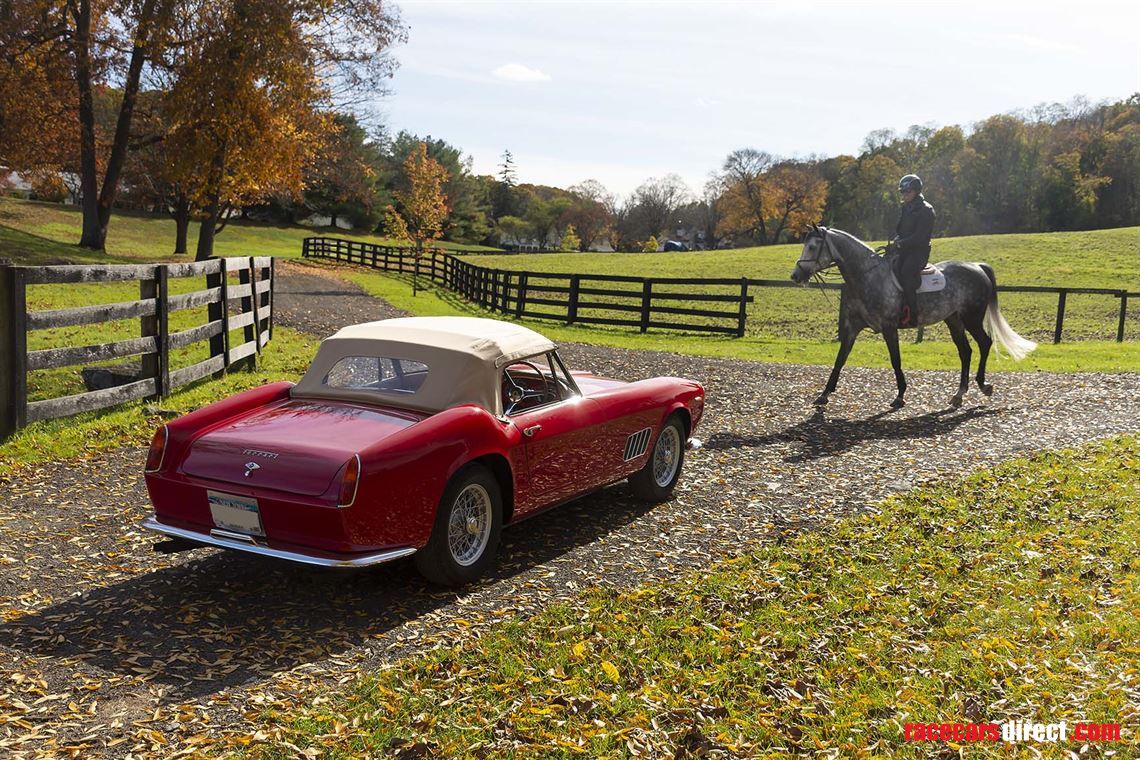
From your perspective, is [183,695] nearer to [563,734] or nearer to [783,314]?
[563,734]

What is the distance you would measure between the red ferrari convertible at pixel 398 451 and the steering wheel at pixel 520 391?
0.01 m

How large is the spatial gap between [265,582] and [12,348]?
4.66 meters

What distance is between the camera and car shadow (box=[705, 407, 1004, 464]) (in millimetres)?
10688

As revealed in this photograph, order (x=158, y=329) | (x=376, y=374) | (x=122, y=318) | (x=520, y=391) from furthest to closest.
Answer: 1. (x=158, y=329)
2. (x=122, y=318)
3. (x=520, y=391)
4. (x=376, y=374)

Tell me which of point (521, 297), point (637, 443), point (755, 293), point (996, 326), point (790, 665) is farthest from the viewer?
point (755, 293)

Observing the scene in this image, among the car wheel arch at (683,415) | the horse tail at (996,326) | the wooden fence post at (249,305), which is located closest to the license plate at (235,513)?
the car wheel arch at (683,415)

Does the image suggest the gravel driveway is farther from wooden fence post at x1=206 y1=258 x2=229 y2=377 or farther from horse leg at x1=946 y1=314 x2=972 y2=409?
wooden fence post at x1=206 y1=258 x2=229 y2=377

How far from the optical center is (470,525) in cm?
598

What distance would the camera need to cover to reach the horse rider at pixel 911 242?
13.6 m

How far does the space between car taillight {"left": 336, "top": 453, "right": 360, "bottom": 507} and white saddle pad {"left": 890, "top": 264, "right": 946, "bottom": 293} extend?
1084cm

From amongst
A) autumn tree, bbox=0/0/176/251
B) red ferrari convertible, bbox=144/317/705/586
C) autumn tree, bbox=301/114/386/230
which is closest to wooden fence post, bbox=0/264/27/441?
red ferrari convertible, bbox=144/317/705/586

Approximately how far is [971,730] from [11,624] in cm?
504

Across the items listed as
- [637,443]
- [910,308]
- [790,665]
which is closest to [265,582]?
[637,443]

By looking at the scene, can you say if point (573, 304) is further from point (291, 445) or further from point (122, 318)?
point (291, 445)
